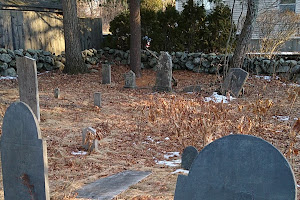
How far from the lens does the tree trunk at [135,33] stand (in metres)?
13.7

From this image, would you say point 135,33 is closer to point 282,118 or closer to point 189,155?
point 282,118

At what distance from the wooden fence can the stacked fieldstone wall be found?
60 cm

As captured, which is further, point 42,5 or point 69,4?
point 42,5

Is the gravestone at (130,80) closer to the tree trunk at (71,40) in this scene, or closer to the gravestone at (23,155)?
the tree trunk at (71,40)

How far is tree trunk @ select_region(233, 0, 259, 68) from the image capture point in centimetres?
1036

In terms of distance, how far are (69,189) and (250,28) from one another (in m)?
8.47

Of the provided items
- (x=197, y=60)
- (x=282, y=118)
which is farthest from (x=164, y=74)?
(x=282, y=118)

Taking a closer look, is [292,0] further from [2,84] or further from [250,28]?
[2,84]

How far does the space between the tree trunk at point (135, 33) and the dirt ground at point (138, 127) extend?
9.25ft

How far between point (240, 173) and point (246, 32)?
9081 millimetres

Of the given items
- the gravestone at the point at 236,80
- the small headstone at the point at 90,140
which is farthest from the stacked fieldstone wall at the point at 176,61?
the small headstone at the point at 90,140

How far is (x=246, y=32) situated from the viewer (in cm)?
1062

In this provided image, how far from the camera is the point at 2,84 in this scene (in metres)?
10.7

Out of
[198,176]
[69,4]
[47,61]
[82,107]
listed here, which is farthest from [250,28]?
[198,176]
